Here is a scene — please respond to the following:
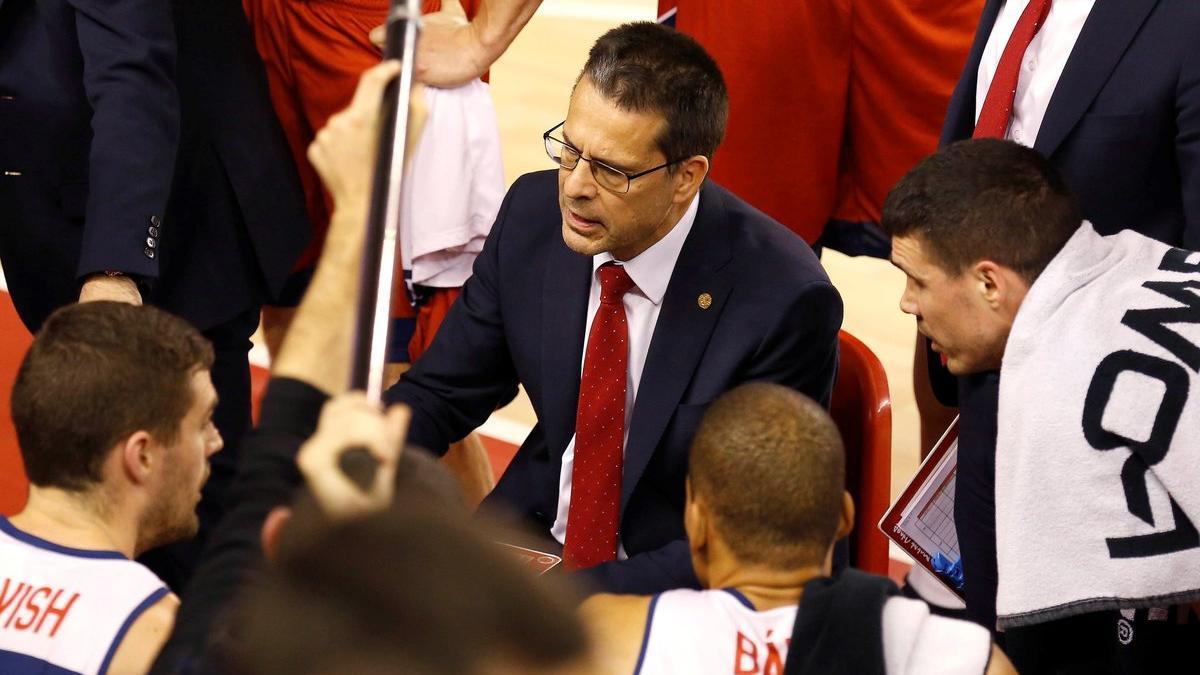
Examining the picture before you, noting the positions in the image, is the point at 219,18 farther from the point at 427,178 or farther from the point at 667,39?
the point at 667,39

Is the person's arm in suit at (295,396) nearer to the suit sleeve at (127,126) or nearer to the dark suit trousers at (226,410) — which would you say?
the suit sleeve at (127,126)

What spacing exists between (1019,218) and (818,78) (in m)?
1.53

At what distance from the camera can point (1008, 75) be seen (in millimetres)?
2797

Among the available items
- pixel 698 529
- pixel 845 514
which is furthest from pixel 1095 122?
pixel 698 529

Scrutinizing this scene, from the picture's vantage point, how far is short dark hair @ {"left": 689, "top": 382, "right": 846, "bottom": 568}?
1.85m

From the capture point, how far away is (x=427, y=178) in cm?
340

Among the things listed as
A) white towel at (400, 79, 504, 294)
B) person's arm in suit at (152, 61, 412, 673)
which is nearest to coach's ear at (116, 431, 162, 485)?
person's arm in suit at (152, 61, 412, 673)

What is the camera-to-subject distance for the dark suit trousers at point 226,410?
3191 mm

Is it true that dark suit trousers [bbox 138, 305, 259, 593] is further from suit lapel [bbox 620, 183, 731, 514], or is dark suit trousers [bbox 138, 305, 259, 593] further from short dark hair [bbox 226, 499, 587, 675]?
short dark hair [bbox 226, 499, 587, 675]

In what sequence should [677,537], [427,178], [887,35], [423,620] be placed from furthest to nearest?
1. [887,35]
2. [427,178]
3. [677,537]
4. [423,620]

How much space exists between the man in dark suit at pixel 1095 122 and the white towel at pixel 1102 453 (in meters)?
0.27

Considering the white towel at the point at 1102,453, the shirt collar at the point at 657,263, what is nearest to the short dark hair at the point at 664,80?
the shirt collar at the point at 657,263

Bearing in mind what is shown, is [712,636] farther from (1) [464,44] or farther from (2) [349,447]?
(1) [464,44]

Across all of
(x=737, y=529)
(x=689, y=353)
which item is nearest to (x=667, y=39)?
(x=689, y=353)
